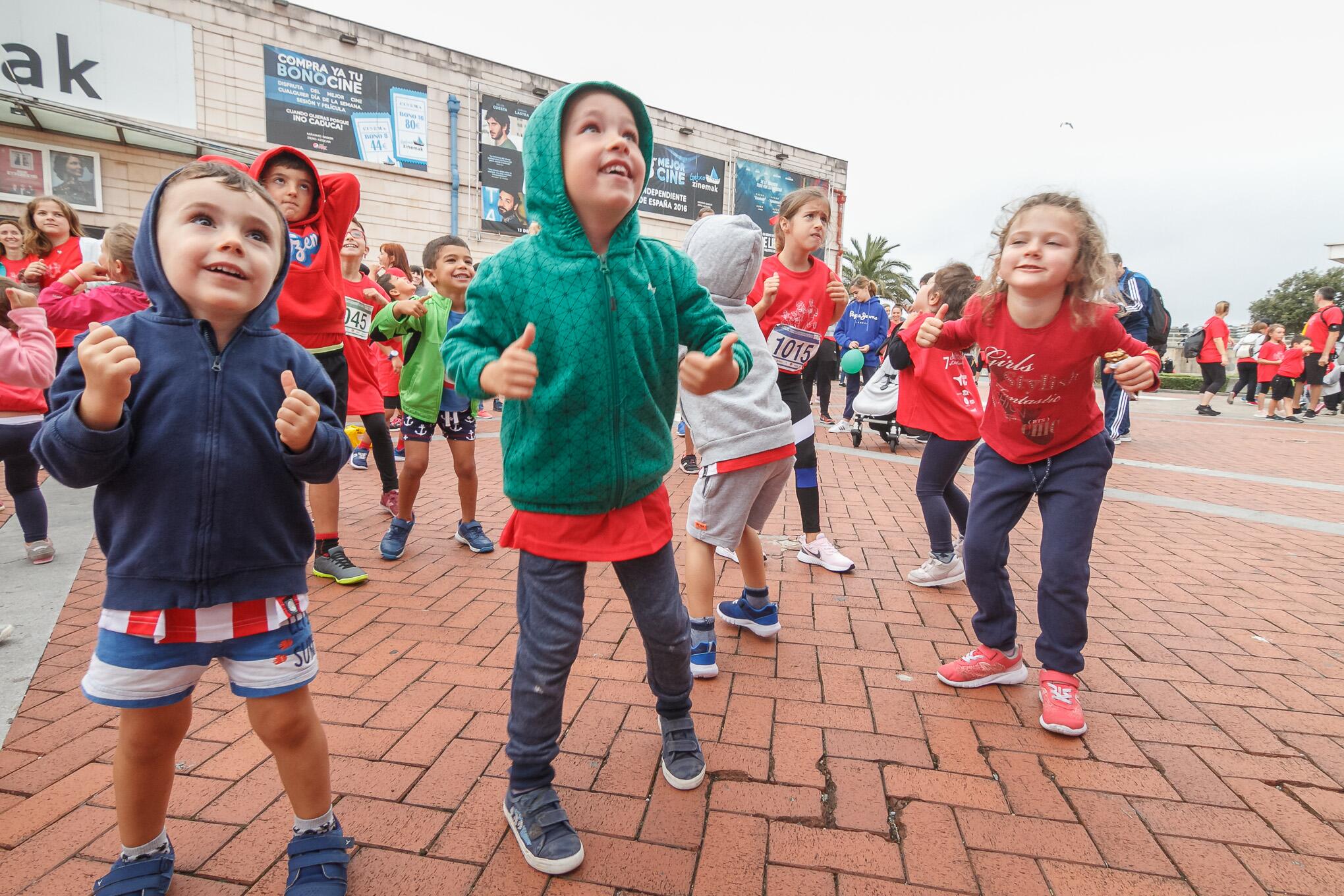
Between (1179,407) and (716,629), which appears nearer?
(716,629)

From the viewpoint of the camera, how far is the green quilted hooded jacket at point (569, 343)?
1.64 metres

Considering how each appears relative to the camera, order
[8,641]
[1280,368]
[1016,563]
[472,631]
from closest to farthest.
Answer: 1. [8,641]
2. [472,631]
3. [1016,563]
4. [1280,368]

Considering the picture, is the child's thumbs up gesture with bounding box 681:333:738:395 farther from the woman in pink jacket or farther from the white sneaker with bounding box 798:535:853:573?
the woman in pink jacket

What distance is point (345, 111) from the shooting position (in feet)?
52.4

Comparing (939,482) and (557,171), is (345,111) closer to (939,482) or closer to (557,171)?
(939,482)

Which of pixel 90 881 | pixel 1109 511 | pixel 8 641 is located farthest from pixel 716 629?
pixel 1109 511

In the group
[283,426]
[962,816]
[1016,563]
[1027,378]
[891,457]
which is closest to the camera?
[283,426]

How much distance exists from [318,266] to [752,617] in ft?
8.10

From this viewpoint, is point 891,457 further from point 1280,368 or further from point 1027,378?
point 1280,368

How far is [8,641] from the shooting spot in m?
2.62

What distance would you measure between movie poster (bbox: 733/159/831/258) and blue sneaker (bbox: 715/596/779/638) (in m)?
22.3

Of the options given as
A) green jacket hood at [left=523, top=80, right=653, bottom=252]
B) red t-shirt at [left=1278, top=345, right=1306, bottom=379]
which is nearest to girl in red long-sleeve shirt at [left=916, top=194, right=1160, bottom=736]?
green jacket hood at [left=523, top=80, right=653, bottom=252]

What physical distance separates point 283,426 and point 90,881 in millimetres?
1133

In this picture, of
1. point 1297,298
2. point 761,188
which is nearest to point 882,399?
point 761,188
